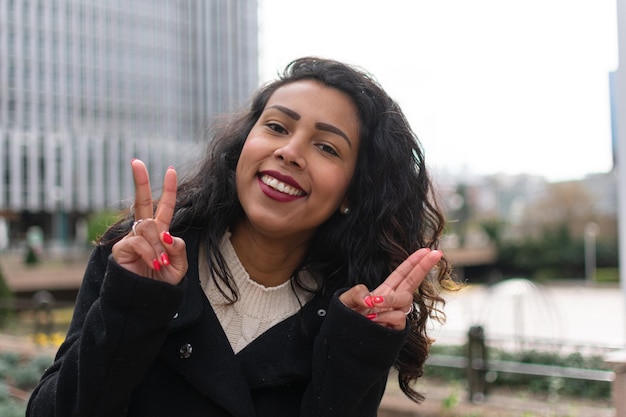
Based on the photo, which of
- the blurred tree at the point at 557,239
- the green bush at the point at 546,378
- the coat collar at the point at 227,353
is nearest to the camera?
the coat collar at the point at 227,353

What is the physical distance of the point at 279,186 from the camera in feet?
5.70

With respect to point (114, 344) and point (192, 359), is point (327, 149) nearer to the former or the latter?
point (192, 359)

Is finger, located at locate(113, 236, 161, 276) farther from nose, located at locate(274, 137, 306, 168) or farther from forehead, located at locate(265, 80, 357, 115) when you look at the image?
forehead, located at locate(265, 80, 357, 115)

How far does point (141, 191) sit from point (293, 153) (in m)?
0.44

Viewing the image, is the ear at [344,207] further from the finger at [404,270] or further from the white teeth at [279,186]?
the finger at [404,270]

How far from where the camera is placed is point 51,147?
53438 millimetres

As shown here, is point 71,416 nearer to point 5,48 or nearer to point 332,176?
point 332,176

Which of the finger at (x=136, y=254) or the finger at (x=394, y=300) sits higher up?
the finger at (x=136, y=254)

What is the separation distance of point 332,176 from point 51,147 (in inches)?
2212

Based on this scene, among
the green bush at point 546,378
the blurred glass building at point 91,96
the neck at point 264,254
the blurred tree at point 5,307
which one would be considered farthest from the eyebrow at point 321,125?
the blurred glass building at point 91,96

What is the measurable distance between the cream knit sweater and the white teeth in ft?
0.87

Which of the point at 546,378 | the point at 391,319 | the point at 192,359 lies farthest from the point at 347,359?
the point at 546,378

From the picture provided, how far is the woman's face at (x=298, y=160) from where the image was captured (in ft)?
5.74

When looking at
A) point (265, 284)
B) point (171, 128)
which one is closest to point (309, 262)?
point (265, 284)
